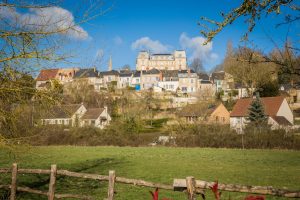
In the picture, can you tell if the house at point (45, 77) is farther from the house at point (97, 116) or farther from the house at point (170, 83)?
the house at point (170, 83)

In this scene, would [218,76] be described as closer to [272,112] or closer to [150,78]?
[150,78]

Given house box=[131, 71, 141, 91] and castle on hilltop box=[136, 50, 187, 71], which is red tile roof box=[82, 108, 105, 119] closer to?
house box=[131, 71, 141, 91]

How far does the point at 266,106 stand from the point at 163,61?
85.8 meters

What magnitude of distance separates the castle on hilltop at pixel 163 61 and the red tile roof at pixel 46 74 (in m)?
130

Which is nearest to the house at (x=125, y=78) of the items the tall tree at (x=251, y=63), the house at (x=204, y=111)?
the house at (x=204, y=111)

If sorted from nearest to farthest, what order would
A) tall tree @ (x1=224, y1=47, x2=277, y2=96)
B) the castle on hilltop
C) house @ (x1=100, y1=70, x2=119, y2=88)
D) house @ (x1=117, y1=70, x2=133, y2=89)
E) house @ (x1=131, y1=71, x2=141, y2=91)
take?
1. tall tree @ (x1=224, y1=47, x2=277, y2=96)
2. house @ (x1=131, y1=71, x2=141, y2=91)
3. house @ (x1=117, y1=70, x2=133, y2=89)
4. house @ (x1=100, y1=70, x2=119, y2=88)
5. the castle on hilltop

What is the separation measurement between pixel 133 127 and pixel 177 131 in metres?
6.11

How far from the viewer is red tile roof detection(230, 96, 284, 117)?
54.2 meters

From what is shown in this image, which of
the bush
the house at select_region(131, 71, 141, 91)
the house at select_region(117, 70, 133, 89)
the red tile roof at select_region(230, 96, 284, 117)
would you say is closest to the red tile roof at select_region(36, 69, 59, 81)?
the bush

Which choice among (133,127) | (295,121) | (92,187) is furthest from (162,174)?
(295,121)

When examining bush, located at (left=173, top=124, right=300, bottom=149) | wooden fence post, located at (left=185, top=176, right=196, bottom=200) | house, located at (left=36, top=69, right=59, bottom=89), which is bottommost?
bush, located at (left=173, top=124, right=300, bottom=149)

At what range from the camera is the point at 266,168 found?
22.2 meters

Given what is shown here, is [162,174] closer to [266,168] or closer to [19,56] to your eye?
[266,168]

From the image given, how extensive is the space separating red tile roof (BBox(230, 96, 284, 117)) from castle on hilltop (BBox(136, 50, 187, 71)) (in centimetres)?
7845
